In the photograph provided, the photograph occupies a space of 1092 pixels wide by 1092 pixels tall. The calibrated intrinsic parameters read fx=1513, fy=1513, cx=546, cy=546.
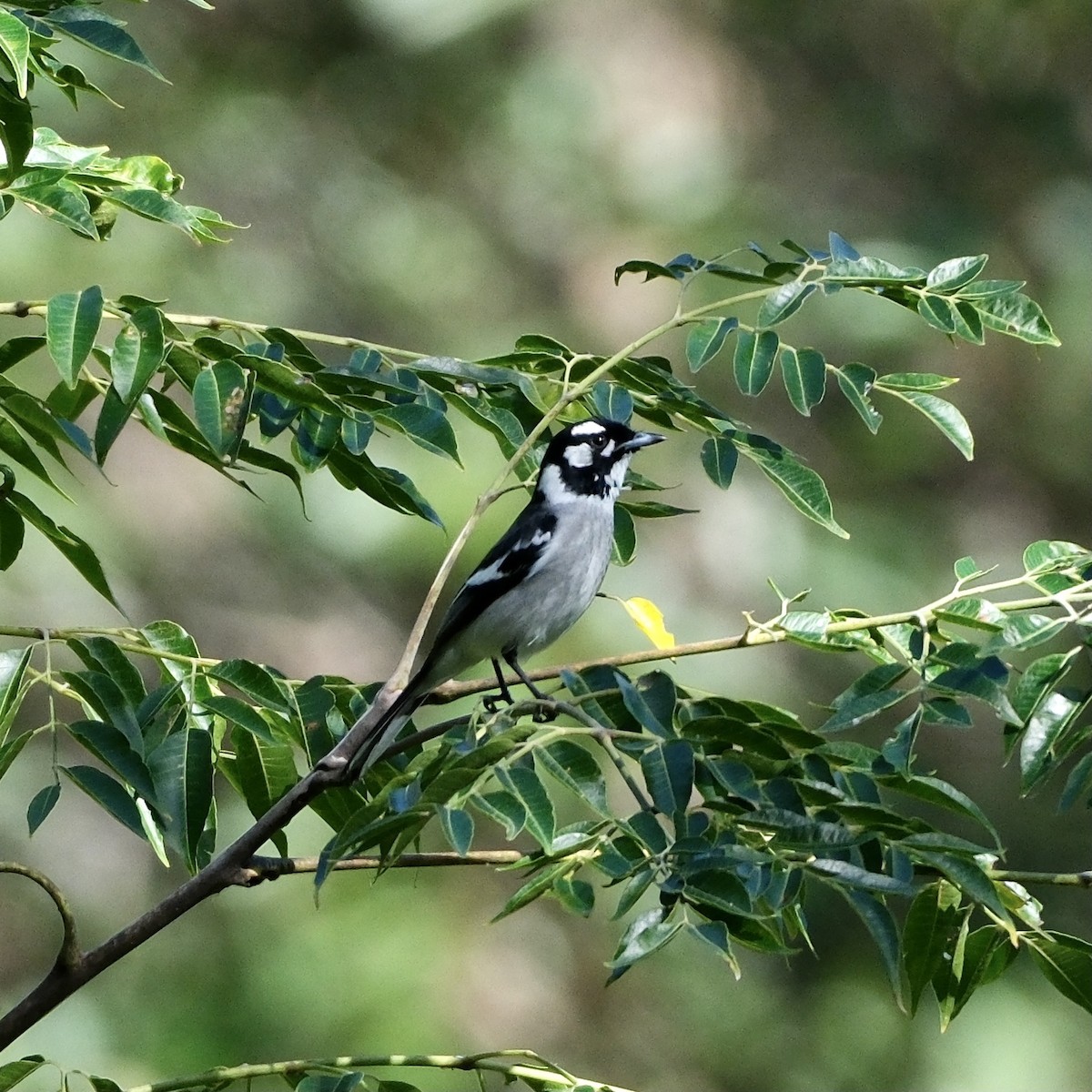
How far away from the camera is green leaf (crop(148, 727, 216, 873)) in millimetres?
2217

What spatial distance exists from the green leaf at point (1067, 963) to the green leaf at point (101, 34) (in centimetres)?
180

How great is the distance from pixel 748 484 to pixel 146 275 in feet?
12.5

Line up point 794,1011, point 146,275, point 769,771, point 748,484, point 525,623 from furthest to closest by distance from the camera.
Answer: point 748,484, point 794,1011, point 146,275, point 525,623, point 769,771

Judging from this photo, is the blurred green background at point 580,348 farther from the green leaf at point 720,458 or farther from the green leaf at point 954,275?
the green leaf at point 954,275

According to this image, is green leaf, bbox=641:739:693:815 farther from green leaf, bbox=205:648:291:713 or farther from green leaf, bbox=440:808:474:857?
green leaf, bbox=205:648:291:713

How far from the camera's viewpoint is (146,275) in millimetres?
8250

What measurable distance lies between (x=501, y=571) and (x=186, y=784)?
1778mm

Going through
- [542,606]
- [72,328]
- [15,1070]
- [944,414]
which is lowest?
[542,606]

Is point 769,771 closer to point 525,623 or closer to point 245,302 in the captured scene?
point 525,623

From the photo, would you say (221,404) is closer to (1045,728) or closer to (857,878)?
(857,878)

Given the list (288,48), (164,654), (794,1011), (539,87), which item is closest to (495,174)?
(539,87)

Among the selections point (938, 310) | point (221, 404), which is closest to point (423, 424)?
point (221, 404)

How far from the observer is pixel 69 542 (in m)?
2.35

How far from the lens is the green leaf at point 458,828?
1.82 m
